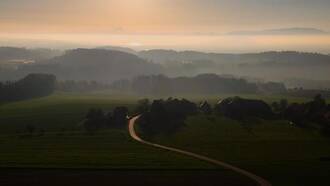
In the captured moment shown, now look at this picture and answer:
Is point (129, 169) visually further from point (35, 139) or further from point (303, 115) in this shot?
point (303, 115)

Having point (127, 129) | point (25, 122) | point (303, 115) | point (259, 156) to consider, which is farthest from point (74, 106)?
point (259, 156)

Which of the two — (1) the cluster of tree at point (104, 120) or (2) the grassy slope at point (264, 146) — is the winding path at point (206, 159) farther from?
(1) the cluster of tree at point (104, 120)

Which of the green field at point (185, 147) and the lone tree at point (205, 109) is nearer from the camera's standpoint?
the green field at point (185, 147)

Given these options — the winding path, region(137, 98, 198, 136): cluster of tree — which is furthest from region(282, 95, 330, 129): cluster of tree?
the winding path

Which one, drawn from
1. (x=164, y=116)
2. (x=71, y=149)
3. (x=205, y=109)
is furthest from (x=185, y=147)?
(x=205, y=109)

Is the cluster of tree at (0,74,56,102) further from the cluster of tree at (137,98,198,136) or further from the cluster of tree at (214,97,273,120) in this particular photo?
the cluster of tree at (214,97,273,120)

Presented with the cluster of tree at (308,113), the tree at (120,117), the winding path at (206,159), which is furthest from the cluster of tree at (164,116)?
the cluster of tree at (308,113)

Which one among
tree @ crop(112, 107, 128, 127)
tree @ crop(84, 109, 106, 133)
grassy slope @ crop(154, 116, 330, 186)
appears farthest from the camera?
tree @ crop(112, 107, 128, 127)
